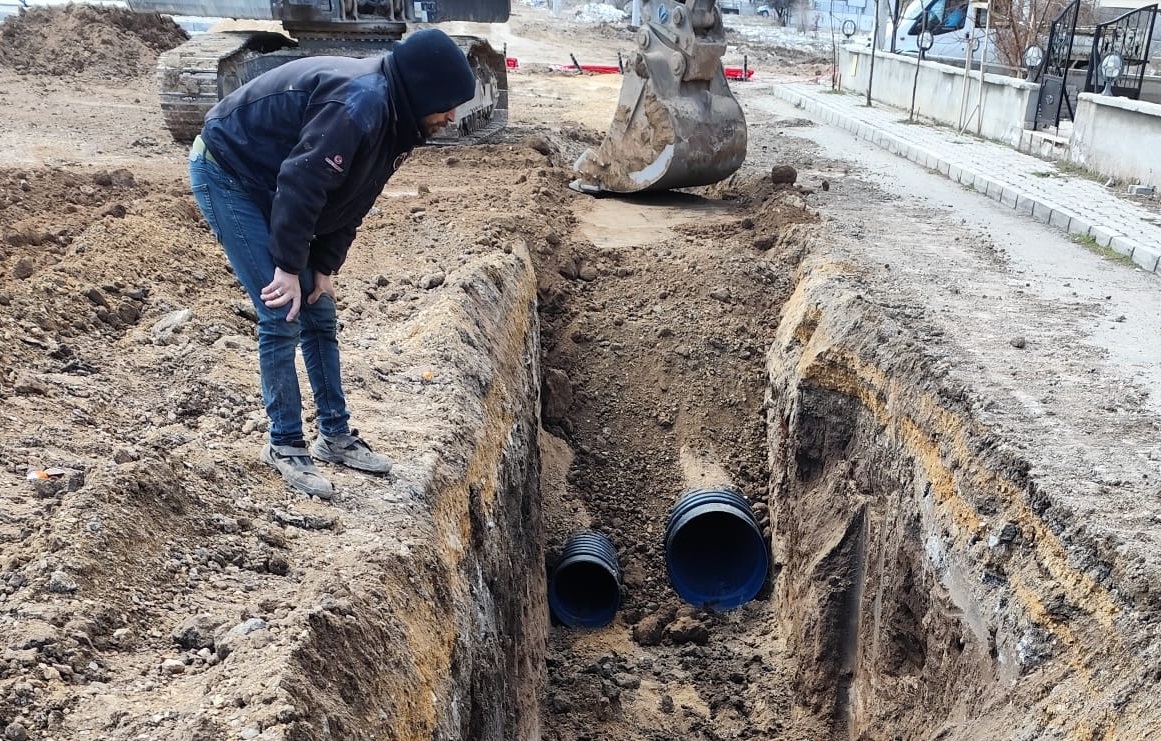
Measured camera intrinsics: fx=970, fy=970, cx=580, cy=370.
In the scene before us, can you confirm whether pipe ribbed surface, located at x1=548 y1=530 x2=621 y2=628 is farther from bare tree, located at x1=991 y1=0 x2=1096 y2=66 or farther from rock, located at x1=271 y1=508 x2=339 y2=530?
bare tree, located at x1=991 y1=0 x2=1096 y2=66

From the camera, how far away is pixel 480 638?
164 inches

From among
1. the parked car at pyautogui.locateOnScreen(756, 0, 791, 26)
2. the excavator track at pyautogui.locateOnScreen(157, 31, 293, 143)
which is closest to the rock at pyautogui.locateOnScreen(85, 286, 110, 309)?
the excavator track at pyautogui.locateOnScreen(157, 31, 293, 143)

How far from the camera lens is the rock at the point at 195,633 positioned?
2875 mm

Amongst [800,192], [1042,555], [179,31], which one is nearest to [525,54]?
[179,31]

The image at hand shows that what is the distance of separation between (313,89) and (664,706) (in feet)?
13.8

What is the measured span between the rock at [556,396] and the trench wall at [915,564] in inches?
60.5

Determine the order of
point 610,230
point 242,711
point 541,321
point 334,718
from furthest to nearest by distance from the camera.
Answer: point 610,230 → point 541,321 → point 334,718 → point 242,711

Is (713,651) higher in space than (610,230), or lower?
lower

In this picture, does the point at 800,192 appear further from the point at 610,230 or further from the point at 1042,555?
the point at 1042,555

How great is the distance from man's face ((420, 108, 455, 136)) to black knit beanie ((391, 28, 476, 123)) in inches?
1.3

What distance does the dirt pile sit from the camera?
16.6m

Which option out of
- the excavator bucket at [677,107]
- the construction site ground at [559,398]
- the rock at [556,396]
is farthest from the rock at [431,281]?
the excavator bucket at [677,107]

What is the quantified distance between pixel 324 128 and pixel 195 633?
1609 millimetres

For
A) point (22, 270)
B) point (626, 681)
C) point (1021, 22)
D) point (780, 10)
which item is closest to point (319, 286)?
point (22, 270)
